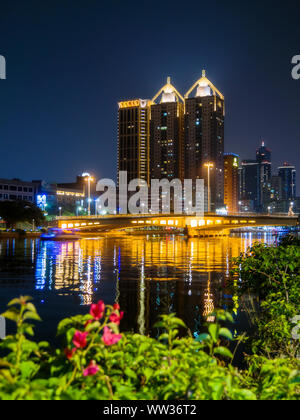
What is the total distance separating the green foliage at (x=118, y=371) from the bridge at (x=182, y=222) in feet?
275

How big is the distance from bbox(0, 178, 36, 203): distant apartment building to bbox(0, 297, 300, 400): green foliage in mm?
127584

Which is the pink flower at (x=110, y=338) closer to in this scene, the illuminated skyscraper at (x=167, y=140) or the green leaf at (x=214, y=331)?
the green leaf at (x=214, y=331)

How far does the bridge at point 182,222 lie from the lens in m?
87.9

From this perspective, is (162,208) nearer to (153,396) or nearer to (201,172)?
(201,172)

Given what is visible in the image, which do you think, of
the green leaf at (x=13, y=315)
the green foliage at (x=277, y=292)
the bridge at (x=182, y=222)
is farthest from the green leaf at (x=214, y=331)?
the bridge at (x=182, y=222)

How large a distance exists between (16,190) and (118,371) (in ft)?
434

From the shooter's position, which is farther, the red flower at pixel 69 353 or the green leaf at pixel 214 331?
the green leaf at pixel 214 331

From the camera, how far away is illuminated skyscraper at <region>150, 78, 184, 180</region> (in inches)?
7559

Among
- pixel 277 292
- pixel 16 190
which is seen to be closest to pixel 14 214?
pixel 16 190

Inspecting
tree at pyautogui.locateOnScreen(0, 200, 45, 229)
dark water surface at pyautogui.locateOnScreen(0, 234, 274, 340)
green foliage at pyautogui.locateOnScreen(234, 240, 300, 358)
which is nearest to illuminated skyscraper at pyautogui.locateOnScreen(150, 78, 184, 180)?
tree at pyautogui.locateOnScreen(0, 200, 45, 229)
